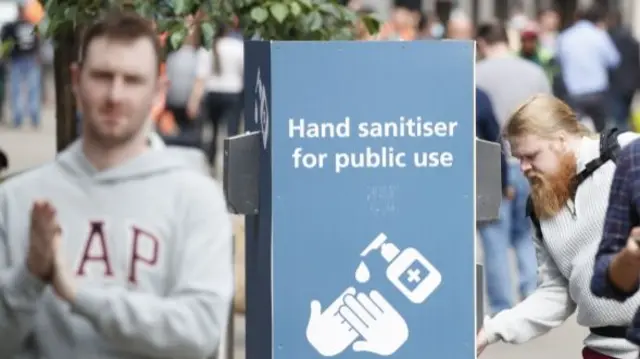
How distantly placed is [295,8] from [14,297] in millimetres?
4947

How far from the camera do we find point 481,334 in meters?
6.09

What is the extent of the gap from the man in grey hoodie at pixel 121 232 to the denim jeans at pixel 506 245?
7692 mm

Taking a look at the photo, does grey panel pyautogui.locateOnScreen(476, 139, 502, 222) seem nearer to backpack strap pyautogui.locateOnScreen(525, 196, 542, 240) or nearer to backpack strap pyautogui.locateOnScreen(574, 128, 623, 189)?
backpack strap pyautogui.locateOnScreen(525, 196, 542, 240)

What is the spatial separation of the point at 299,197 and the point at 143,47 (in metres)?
2.68

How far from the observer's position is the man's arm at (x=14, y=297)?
356cm

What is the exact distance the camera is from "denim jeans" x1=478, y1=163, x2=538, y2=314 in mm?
11398

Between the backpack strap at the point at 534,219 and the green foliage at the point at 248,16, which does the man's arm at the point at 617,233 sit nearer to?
the backpack strap at the point at 534,219

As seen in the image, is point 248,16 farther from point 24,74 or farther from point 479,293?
point 24,74

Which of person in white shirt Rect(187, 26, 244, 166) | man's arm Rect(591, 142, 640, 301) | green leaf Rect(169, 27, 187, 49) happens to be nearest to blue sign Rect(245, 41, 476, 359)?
man's arm Rect(591, 142, 640, 301)

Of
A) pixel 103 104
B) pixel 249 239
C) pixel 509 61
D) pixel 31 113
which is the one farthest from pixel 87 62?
pixel 31 113

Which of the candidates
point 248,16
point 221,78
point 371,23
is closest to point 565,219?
point 248,16

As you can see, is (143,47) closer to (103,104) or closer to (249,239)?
(103,104)

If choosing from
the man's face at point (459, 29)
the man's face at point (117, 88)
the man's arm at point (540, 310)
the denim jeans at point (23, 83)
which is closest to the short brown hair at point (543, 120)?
the man's arm at point (540, 310)

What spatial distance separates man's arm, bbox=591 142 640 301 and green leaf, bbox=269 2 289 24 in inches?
136
